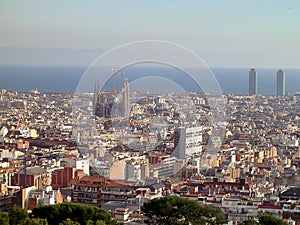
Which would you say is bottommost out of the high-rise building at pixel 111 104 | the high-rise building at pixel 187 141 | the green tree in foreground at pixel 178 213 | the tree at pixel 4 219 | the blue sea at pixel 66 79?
the green tree in foreground at pixel 178 213

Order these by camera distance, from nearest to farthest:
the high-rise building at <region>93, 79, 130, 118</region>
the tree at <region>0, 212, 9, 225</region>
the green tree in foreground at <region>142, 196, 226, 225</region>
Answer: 1. the tree at <region>0, 212, 9, 225</region>
2. the green tree in foreground at <region>142, 196, 226, 225</region>
3. the high-rise building at <region>93, 79, 130, 118</region>

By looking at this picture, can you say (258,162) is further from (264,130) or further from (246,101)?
(246,101)

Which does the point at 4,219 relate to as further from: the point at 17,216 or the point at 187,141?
the point at 187,141

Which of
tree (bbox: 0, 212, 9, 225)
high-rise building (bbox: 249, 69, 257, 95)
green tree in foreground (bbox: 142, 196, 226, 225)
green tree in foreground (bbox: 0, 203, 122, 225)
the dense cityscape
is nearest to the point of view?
tree (bbox: 0, 212, 9, 225)

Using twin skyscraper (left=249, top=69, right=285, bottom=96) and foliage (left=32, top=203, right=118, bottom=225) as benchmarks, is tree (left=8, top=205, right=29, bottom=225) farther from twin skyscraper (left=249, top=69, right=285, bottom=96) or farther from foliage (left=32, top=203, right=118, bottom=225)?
twin skyscraper (left=249, top=69, right=285, bottom=96)

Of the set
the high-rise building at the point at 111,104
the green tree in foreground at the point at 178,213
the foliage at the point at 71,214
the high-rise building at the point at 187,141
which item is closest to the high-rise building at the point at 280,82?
the high-rise building at the point at 111,104

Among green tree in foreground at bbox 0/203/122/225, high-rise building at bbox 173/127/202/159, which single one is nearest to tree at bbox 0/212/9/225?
green tree in foreground at bbox 0/203/122/225

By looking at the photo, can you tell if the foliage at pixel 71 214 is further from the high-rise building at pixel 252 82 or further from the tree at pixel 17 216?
the high-rise building at pixel 252 82

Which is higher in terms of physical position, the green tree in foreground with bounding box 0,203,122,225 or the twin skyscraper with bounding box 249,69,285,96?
the twin skyscraper with bounding box 249,69,285,96
